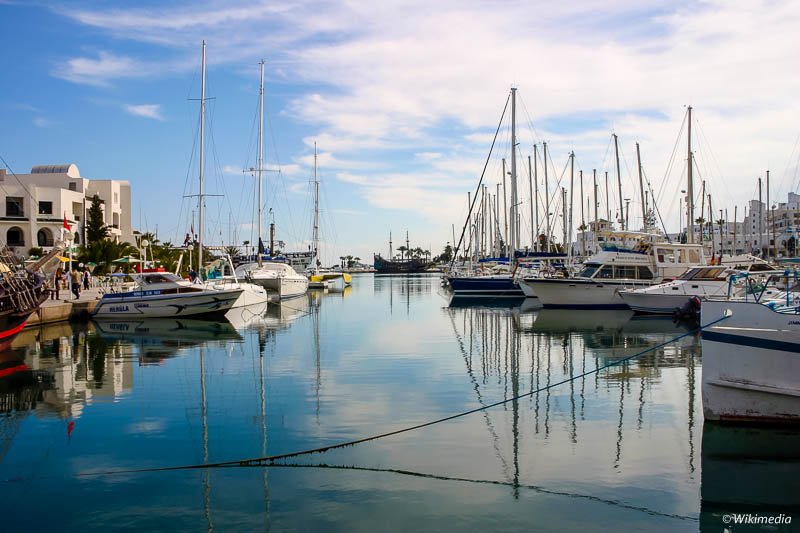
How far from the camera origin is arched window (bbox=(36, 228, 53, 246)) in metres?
62.7

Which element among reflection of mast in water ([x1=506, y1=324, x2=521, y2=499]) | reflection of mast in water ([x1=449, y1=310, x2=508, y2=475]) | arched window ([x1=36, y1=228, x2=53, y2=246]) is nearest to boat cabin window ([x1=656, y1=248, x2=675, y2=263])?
reflection of mast in water ([x1=449, y1=310, x2=508, y2=475])

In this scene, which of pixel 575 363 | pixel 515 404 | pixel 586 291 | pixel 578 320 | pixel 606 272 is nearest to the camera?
pixel 515 404

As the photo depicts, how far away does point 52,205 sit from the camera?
63375 mm

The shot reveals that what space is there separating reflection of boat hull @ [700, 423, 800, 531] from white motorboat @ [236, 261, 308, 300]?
39.4 m

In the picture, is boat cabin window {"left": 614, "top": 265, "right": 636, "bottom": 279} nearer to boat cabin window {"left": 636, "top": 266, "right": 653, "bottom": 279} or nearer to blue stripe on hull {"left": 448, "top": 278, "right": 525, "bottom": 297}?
boat cabin window {"left": 636, "top": 266, "right": 653, "bottom": 279}

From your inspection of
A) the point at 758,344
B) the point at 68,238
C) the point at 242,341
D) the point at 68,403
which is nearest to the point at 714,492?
the point at 758,344

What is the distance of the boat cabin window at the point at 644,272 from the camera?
127 ft

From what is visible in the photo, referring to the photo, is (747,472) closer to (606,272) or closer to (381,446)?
(381,446)

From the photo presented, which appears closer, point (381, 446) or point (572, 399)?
point (381, 446)

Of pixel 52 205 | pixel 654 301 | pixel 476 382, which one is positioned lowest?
pixel 476 382

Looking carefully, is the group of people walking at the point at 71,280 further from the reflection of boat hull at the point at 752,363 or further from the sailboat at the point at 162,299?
the reflection of boat hull at the point at 752,363

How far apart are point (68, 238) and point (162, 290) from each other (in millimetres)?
5367

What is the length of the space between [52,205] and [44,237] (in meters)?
3.24

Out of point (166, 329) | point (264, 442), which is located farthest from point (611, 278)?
point (264, 442)
